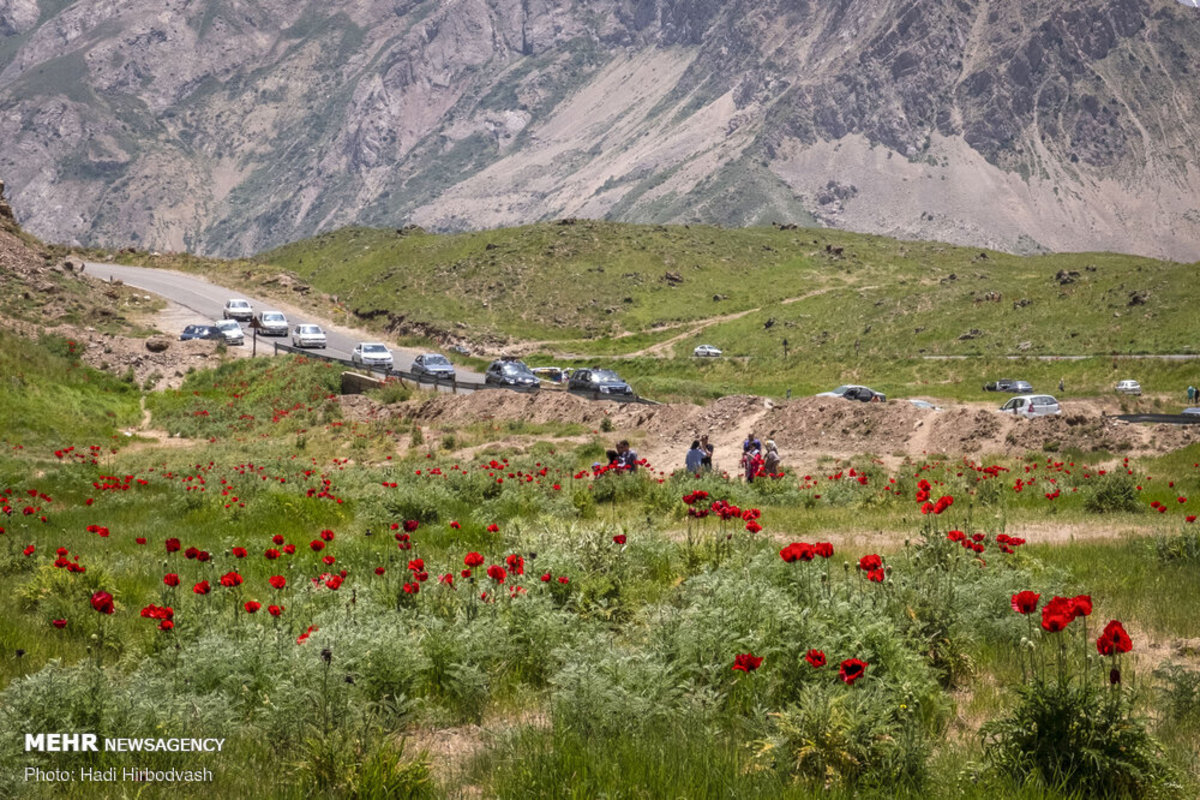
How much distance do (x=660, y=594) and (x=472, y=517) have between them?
22.6 feet

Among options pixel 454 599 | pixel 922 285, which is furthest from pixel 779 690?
pixel 922 285

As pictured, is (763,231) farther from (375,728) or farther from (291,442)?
(375,728)

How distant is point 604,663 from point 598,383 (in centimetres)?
4157

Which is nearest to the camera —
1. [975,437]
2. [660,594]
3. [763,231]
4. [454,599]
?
[454,599]

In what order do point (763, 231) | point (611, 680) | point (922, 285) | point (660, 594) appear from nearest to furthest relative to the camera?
point (611, 680)
point (660, 594)
point (922, 285)
point (763, 231)

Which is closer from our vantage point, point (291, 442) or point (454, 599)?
point (454, 599)

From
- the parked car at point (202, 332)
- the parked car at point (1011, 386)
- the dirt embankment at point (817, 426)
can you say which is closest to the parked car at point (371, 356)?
the parked car at point (202, 332)

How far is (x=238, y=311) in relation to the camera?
6925cm

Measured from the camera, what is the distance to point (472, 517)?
50.8ft

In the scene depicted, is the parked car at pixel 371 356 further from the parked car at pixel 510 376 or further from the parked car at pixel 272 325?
the parked car at pixel 272 325

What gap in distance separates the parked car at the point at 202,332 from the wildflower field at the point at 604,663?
1731 inches

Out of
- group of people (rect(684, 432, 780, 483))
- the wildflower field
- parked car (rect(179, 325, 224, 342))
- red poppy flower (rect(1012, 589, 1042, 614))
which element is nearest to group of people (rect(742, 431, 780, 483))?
group of people (rect(684, 432, 780, 483))

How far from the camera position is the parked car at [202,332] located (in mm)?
55062

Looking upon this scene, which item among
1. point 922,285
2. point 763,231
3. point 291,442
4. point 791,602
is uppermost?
point 763,231
